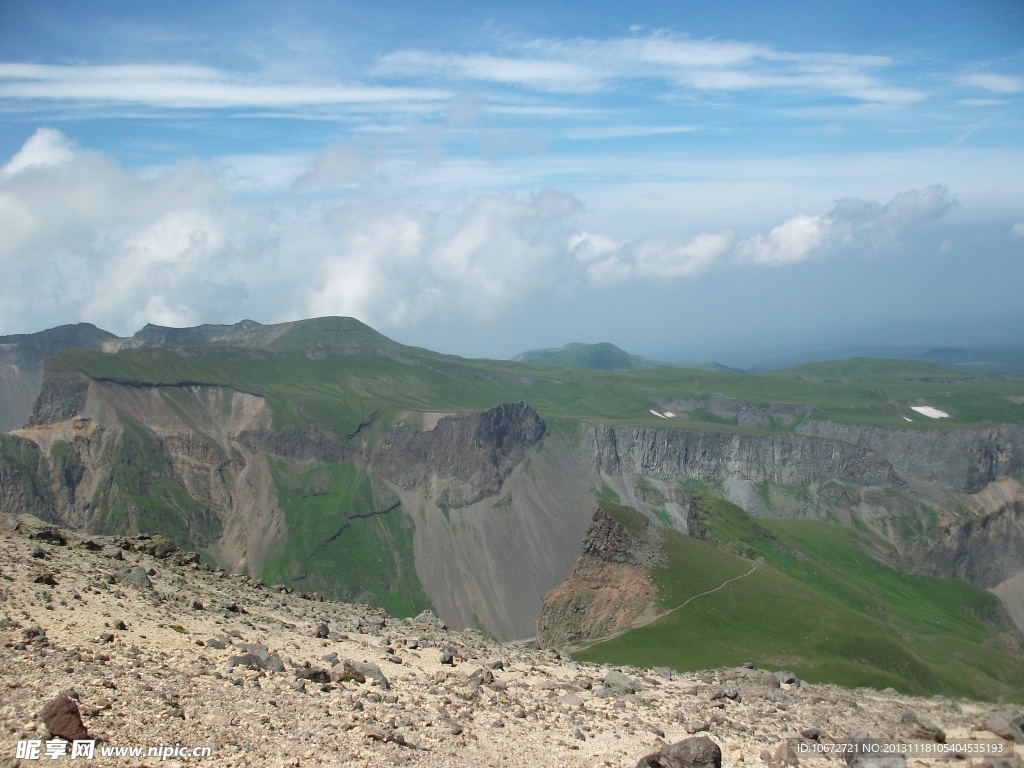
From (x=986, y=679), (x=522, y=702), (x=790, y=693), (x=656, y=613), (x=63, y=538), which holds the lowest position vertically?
(x=986, y=679)

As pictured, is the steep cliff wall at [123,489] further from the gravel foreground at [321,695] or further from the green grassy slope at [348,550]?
the gravel foreground at [321,695]

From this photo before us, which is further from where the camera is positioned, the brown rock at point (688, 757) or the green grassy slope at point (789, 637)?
the green grassy slope at point (789, 637)

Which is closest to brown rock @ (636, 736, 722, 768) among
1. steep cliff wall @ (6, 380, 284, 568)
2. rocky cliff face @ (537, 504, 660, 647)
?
rocky cliff face @ (537, 504, 660, 647)

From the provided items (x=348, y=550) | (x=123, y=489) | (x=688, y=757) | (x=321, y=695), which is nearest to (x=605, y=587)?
(x=321, y=695)

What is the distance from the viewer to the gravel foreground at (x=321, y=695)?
19.9m

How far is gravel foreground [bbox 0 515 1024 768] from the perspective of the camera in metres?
19.9

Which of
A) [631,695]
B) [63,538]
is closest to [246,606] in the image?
[63,538]

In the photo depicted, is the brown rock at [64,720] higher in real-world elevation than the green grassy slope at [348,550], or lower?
higher

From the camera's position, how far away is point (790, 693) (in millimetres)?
34938

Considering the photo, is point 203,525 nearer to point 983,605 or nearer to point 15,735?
point 983,605

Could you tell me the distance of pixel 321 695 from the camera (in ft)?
77.7

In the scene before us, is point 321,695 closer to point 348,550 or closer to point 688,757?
point 688,757

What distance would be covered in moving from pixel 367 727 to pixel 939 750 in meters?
15.8

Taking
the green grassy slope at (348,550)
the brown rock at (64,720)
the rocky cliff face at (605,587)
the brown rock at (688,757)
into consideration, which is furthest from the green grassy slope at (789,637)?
the green grassy slope at (348,550)
